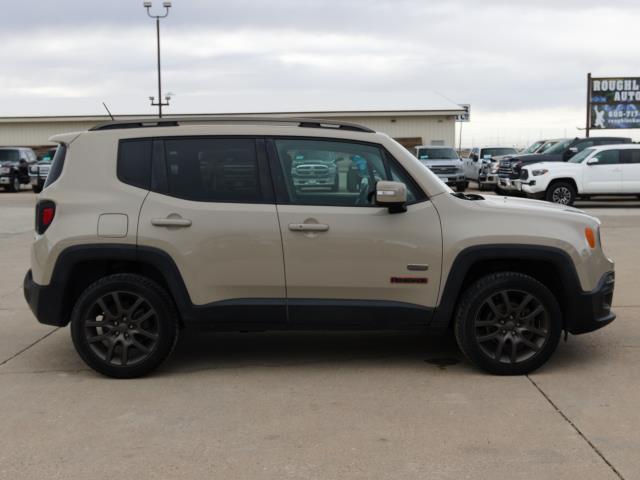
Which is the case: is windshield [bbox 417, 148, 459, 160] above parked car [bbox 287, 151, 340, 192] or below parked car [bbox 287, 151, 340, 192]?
above

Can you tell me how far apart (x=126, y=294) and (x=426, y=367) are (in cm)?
222

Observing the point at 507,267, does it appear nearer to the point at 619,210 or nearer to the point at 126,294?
the point at 126,294

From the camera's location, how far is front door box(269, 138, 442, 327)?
217 inches

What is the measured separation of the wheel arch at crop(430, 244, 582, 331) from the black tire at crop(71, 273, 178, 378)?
190cm

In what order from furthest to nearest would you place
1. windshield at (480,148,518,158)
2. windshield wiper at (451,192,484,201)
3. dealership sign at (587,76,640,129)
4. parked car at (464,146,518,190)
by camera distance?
dealership sign at (587,76,640,129)
windshield at (480,148,518,158)
parked car at (464,146,518,190)
windshield wiper at (451,192,484,201)

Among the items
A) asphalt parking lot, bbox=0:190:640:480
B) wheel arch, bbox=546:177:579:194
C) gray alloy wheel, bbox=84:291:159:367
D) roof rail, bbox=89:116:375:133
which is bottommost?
asphalt parking lot, bbox=0:190:640:480

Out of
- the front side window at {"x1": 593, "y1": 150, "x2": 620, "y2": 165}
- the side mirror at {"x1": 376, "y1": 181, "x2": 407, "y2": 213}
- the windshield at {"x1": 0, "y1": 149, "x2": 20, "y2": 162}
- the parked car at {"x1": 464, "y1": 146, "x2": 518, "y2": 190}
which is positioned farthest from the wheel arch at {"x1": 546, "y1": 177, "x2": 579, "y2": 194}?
the windshield at {"x1": 0, "y1": 149, "x2": 20, "y2": 162}

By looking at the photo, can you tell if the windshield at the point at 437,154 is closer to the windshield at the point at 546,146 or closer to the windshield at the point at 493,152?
the windshield at the point at 546,146

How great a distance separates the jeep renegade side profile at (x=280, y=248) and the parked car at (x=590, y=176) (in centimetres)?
1652

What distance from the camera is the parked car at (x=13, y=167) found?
32.0 metres

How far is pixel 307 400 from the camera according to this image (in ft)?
16.7

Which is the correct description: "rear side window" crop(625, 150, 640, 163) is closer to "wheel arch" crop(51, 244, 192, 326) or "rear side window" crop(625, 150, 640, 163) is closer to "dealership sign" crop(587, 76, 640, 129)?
"dealership sign" crop(587, 76, 640, 129)

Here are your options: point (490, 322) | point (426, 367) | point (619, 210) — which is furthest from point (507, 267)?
point (619, 210)

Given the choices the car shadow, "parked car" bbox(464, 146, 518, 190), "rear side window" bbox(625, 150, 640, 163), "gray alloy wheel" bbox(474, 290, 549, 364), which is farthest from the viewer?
"parked car" bbox(464, 146, 518, 190)
